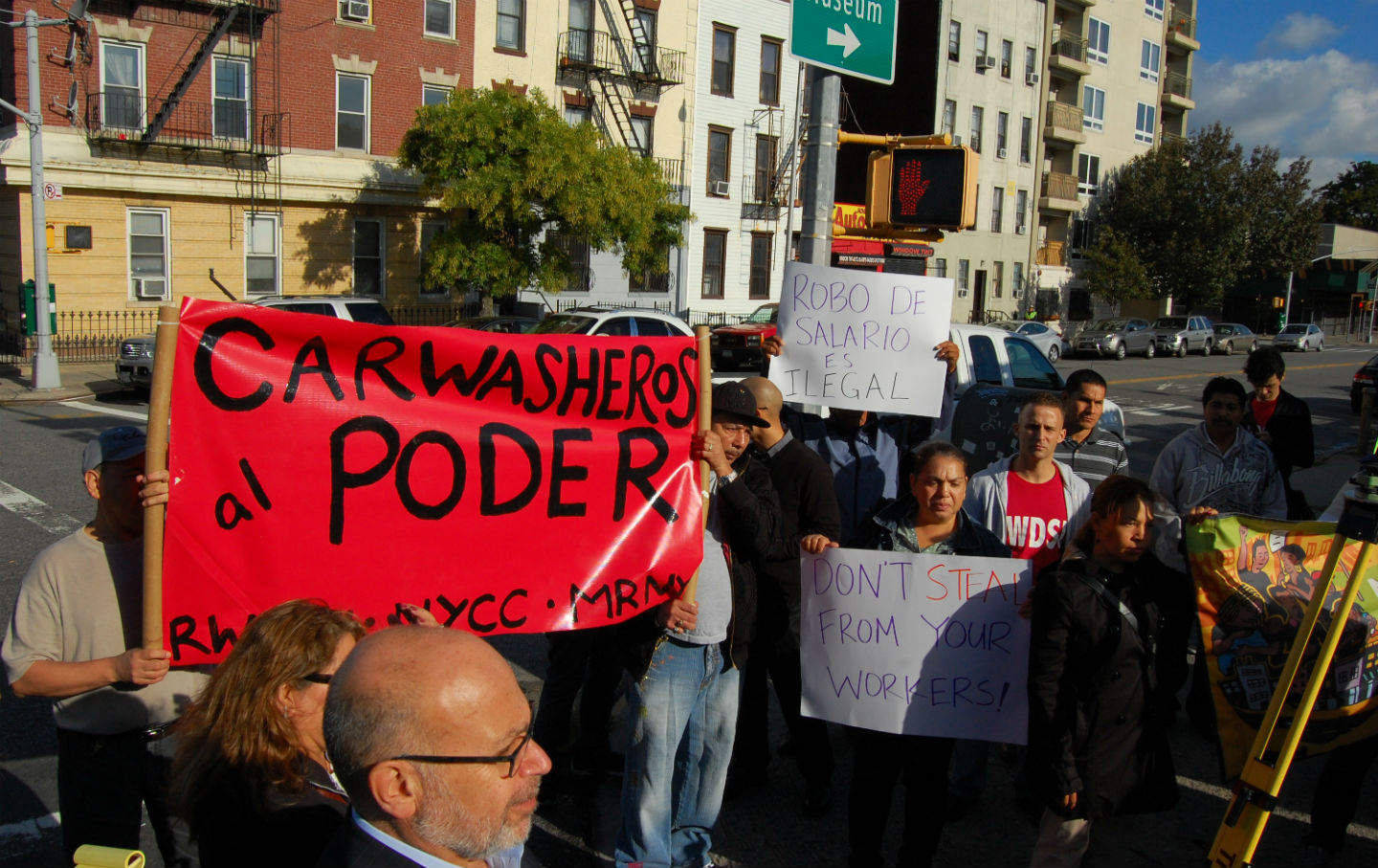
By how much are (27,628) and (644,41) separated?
30.8m

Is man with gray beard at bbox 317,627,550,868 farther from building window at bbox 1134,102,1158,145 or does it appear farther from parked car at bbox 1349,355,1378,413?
building window at bbox 1134,102,1158,145

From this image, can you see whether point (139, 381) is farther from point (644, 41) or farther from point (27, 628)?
point (644, 41)

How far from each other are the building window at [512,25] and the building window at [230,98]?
7052 mm

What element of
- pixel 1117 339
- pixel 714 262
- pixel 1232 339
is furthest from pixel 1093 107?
pixel 714 262

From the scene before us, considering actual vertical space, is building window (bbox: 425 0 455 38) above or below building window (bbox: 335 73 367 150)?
above

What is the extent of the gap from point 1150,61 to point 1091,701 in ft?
193

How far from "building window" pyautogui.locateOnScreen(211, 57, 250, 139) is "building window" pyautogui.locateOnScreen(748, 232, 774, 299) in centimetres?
1659

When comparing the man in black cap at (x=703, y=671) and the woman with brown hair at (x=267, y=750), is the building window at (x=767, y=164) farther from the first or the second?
the woman with brown hair at (x=267, y=750)

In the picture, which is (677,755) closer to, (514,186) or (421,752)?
(421,752)

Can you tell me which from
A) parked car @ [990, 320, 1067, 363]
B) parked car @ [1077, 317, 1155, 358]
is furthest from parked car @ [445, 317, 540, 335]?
parked car @ [1077, 317, 1155, 358]

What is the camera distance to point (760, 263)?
118 feet

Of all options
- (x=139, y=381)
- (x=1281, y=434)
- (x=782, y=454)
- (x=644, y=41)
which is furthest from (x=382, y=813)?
(x=644, y=41)

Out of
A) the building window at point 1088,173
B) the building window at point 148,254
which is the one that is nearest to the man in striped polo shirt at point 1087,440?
the building window at point 148,254

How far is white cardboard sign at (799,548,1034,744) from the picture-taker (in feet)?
12.5
